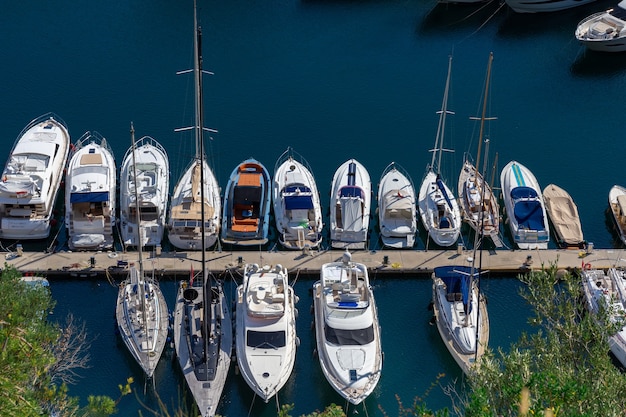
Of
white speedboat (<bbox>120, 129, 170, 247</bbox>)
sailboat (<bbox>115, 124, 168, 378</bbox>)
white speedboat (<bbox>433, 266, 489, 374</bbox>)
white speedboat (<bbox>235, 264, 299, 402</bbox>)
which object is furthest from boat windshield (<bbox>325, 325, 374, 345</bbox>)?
white speedboat (<bbox>120, 129, 170, 247</bbox>)

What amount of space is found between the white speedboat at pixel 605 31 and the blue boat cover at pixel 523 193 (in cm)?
2650

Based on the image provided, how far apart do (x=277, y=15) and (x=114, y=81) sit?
19.0 m

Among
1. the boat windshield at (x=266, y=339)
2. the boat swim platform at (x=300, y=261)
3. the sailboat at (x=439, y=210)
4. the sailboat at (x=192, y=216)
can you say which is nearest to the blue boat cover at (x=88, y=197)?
the boat swim platform at (x=300, y=261)

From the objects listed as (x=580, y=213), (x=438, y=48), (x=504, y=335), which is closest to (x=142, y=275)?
(x=504, y=335)

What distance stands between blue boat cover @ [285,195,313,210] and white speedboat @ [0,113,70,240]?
15.3 meters

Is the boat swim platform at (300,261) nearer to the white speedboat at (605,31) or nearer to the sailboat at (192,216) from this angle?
the sailboat at (192,216)

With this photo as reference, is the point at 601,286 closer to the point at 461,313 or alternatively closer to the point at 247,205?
the point at 461,313

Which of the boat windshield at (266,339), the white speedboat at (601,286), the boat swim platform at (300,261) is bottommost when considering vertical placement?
the boat windshield at (266,339)

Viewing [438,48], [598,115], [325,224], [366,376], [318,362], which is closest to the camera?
[366,376]

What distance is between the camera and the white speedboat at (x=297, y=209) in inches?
2360

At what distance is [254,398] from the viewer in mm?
49438

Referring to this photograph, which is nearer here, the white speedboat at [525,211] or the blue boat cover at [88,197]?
the blue boat cover at [88,197]

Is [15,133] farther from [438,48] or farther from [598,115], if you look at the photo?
[598,115]

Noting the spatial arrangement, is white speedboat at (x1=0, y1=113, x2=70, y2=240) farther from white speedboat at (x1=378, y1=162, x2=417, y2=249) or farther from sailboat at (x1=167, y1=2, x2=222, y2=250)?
white speedboat at (x1=378, y1=162, x2=417, y2=249)
